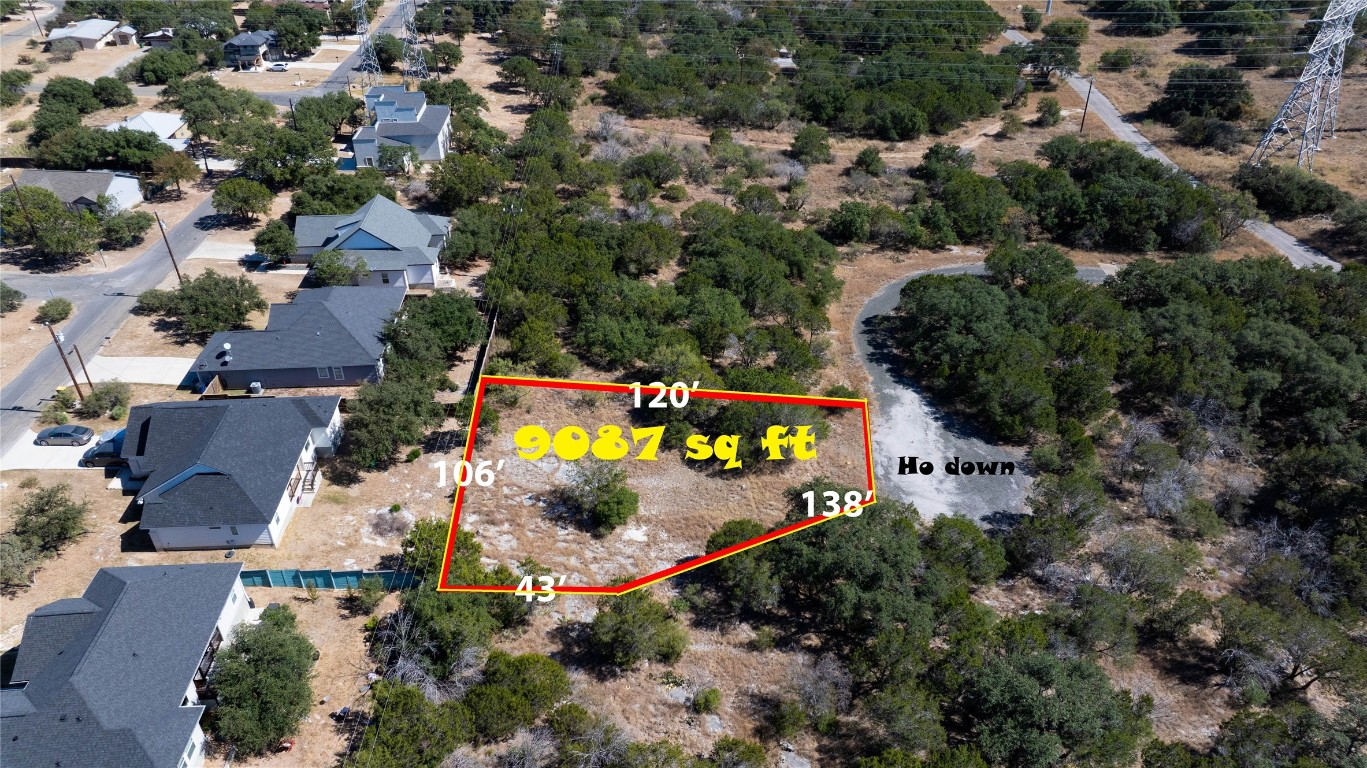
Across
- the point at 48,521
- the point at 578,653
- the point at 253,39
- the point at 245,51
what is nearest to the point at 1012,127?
the point at 578,653

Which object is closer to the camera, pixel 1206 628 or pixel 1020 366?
pixel 1206 628

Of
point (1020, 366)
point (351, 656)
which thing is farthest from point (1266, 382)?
point (351, 656)

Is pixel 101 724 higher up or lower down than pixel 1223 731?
higher up

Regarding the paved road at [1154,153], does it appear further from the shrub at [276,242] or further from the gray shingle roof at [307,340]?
the shrub at [276,242]

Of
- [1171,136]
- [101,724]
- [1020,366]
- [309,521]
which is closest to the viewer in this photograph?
[101,724]

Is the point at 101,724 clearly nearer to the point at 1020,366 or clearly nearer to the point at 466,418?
the point at 466,418

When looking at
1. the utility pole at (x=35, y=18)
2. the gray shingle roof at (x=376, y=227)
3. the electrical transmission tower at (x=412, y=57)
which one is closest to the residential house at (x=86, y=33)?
the utility pole at (x=35, y=18)

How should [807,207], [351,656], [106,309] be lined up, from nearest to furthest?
[351,656] < [106,309] < [807,207]
